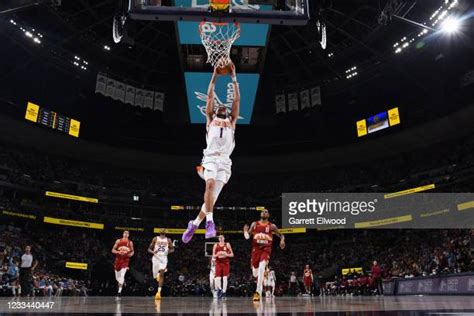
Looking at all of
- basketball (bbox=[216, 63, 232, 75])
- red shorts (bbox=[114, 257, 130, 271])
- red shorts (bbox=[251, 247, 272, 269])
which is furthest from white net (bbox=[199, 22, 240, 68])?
red shorts (bbox=[114, 257, 130, 271])

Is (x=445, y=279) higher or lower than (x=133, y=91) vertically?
lower

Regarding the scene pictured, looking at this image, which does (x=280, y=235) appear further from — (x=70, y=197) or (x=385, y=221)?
(x=70, y=197)

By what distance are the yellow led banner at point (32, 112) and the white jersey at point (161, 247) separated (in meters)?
23.1

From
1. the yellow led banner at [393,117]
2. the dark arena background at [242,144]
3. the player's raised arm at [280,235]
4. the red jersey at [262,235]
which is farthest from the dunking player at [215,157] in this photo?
the yellow led banner at [393,117]

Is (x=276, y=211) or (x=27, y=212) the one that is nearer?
(x=27, y=212)

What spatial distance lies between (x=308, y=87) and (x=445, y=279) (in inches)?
862

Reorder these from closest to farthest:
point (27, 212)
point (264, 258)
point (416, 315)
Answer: point (416, 315)
point (264, 258)
point (27, 212)

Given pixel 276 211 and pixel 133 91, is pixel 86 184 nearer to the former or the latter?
pixel 133 91

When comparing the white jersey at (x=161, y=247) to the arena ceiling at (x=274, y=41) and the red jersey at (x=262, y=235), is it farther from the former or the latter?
the arena ceiling at (x=274, y=41)

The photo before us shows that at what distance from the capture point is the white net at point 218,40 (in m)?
10.1

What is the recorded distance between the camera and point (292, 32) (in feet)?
100

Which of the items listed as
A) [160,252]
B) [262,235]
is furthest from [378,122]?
[262,235]

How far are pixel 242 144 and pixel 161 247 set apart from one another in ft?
92.7

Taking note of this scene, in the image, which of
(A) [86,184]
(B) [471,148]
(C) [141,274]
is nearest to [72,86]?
(A) [86,184]
